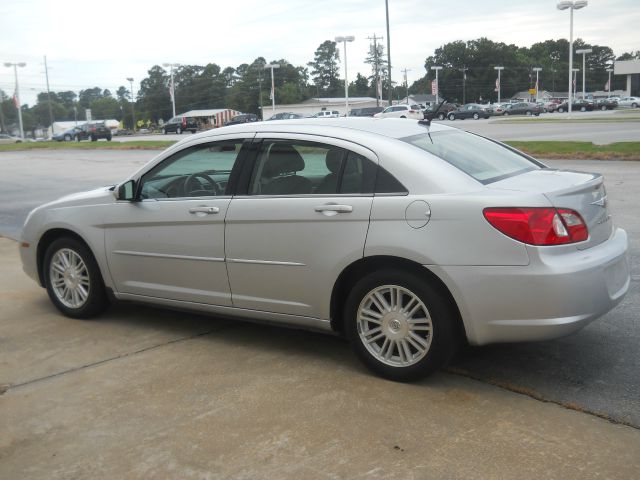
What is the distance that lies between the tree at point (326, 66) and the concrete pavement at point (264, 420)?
6033 inches

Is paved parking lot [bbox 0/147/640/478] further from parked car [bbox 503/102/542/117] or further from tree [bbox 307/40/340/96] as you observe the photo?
tree [bbox 307/40/340/96]

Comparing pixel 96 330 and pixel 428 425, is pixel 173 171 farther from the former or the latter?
pixel 428 425

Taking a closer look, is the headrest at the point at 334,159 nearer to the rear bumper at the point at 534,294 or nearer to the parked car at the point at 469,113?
the rear bumper at the point at 534,294

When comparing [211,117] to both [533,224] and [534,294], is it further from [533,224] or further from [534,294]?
[534,294]

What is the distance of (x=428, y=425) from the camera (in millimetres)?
3646

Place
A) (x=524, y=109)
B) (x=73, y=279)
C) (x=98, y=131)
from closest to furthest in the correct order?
(x=73, y=279)
(x=98, y=131)
(x=524, y=109)

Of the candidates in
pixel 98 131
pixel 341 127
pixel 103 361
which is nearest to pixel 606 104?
pixel 98 131

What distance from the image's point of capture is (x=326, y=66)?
156500 millimetres

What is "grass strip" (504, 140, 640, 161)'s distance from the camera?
58.1 ft

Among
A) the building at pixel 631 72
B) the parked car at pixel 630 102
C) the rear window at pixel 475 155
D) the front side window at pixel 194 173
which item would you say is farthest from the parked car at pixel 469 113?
the front side window at pixel 194 173

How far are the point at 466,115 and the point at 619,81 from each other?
110 m

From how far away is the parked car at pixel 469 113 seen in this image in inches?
2596

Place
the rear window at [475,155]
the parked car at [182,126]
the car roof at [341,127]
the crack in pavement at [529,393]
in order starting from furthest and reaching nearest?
1. the parked car at [182,126]
2. the car roof at [341,127]
3. the rear window at [475,155]
4. the crack in pavement at [529,393]

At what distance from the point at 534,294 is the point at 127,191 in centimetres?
313
